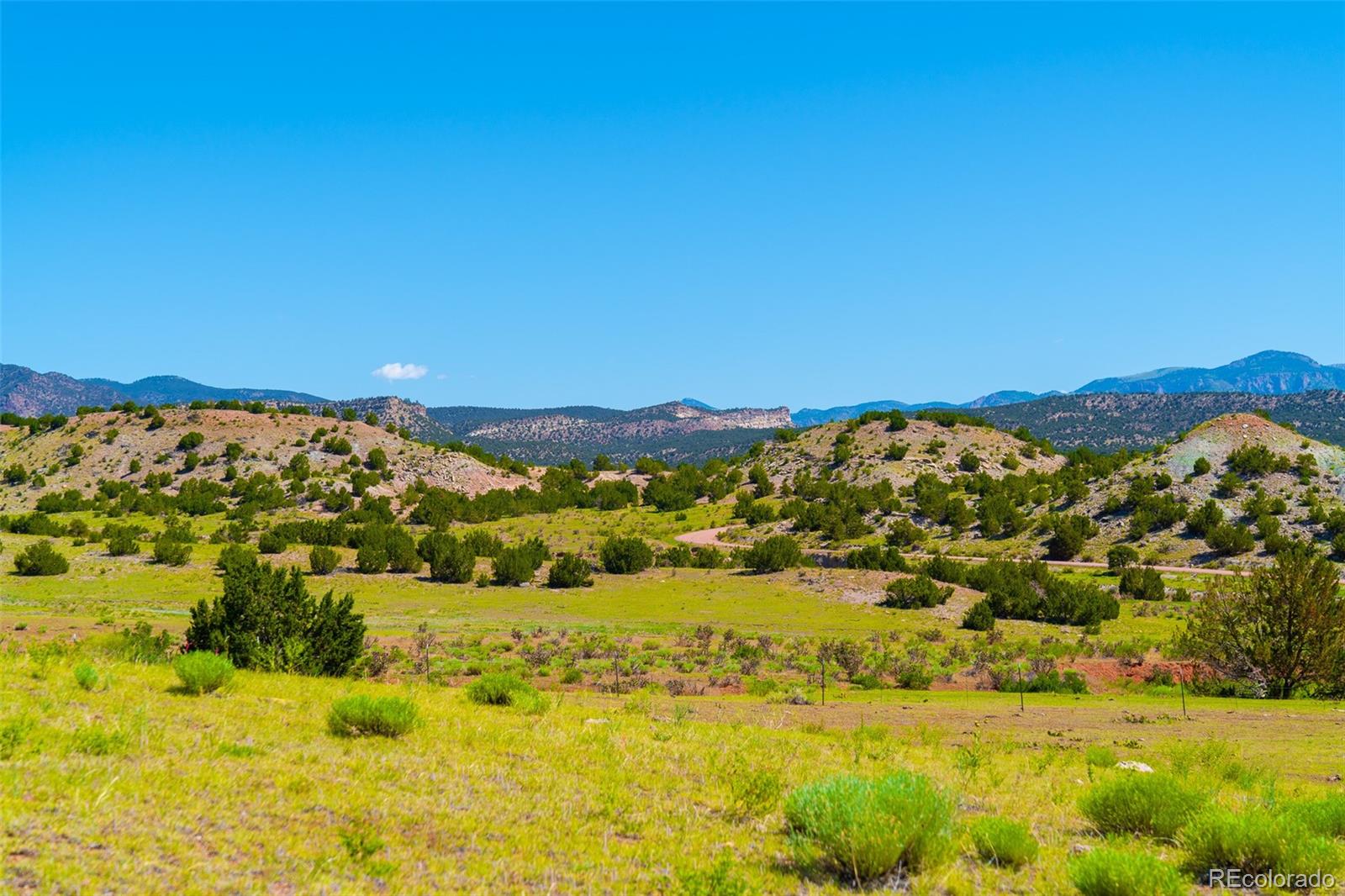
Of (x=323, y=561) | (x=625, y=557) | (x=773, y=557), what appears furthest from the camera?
(x=625, y=557)

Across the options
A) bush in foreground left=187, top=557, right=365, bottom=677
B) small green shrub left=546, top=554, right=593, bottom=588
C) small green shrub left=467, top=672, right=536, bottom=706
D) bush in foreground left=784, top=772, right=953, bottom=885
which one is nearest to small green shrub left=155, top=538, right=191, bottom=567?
small green shrub left=546, top=554, right=593, bottom=588

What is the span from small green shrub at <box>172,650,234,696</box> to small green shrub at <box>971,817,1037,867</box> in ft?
37.8

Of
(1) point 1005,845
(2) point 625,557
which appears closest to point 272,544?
(2) point 625,557

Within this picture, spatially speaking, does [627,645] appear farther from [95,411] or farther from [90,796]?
[95,411]

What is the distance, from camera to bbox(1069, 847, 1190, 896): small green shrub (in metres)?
6.69

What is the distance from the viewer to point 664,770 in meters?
11.7

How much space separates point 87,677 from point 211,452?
88.0 metres

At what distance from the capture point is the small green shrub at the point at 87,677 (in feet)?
38.3

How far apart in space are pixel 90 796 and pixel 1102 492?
3054 inches

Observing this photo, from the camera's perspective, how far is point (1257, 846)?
777 cm

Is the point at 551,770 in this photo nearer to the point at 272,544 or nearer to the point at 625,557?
the point at 625,557

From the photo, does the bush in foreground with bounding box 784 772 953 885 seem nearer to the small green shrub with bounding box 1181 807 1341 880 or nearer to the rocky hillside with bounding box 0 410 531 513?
the small green shrub with bounding box 1181 807 1341 880

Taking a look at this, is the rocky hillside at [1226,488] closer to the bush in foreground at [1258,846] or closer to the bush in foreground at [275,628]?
the bush in foreground at [1258,846]

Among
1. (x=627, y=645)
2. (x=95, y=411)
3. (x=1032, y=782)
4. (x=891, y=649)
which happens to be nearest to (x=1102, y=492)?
Result: (x=891, y=649)
